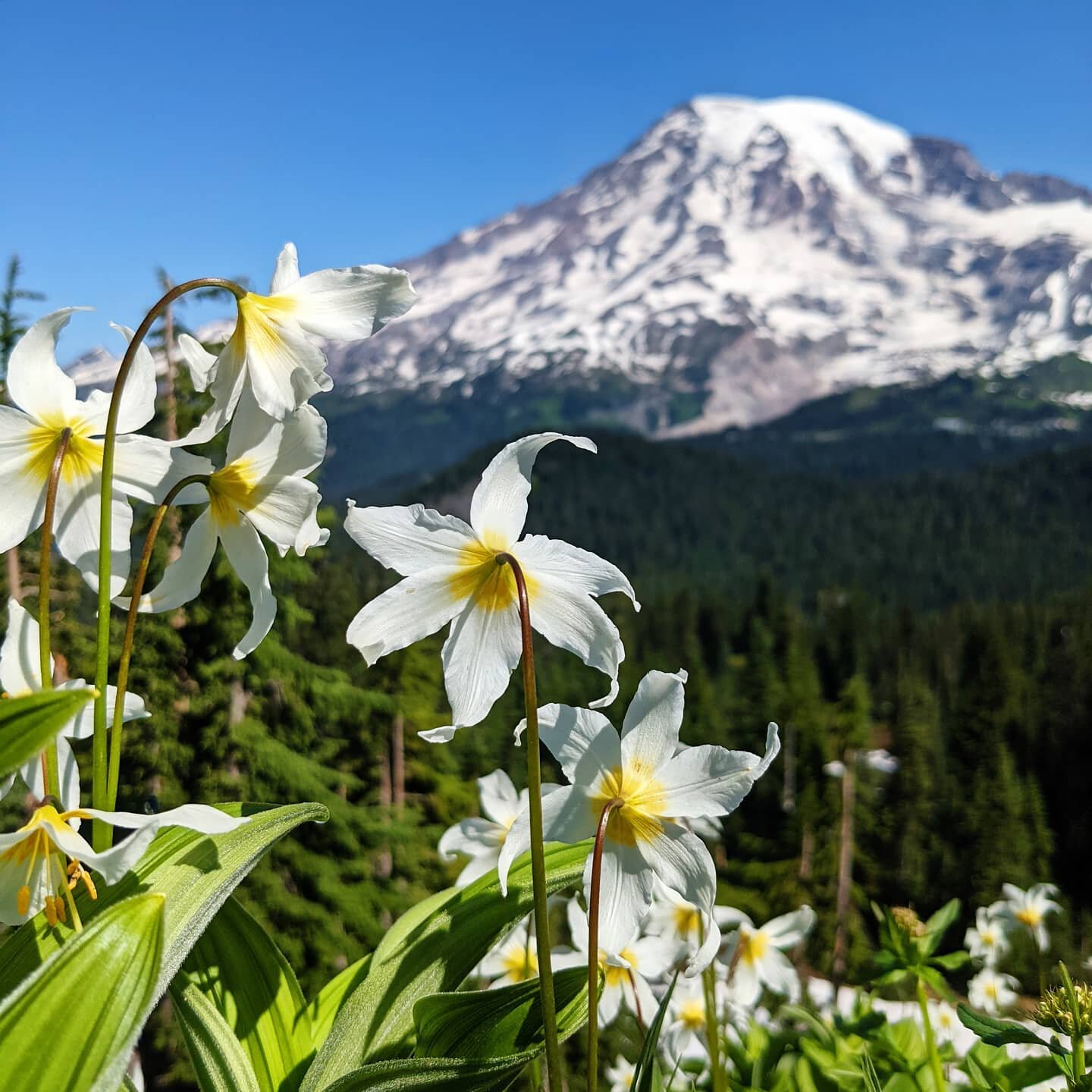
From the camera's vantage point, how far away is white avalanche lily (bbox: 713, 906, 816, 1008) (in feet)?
8.45

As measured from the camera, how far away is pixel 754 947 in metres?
2.64

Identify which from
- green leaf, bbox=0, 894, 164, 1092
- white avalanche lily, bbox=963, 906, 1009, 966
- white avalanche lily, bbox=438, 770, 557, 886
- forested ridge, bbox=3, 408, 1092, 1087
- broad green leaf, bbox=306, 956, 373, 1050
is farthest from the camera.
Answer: forested ridge, bbox=3, 408, 1092, 1087

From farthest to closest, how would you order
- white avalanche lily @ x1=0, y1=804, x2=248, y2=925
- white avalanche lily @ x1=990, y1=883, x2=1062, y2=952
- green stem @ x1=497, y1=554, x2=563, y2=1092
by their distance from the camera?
white avalanche lily @ x1=990, y1=883, x2=1062, y2=952 < green stem @ x1=497, y1=554, x2=563, y2=1092 < white avalanche lily @ x1=0, y1=804, x2=248, y2=925

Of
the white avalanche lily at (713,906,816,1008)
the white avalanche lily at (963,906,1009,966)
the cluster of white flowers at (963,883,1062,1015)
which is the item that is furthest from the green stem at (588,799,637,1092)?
the white avalanche lily at (963,906,1009,966)

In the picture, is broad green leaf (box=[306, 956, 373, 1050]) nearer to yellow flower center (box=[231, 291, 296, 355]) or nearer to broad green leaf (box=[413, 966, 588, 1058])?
broad green leaf (box=[413, 966, 588, 1058])

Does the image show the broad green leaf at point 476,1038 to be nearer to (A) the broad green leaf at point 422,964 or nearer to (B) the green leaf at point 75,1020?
(A) the broad green leaf at point 422,964

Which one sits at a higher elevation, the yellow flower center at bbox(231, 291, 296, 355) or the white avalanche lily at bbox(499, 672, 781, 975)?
the yellow flower center at bbox(231, 291, 296, 355)

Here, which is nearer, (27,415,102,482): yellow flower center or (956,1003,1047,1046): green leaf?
(956,1003,1047,1046): green leaf

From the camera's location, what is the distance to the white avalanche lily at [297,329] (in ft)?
4.53

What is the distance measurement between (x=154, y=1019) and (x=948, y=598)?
115151mm

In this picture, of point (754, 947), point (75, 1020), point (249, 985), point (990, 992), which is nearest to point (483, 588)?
point (75, 1020)

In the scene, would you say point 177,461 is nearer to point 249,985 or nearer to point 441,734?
point 441,734

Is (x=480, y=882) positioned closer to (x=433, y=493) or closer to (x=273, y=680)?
(x=273, y=680)

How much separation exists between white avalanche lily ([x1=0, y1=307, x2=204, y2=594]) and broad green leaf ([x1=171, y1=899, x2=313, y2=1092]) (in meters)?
0.63
